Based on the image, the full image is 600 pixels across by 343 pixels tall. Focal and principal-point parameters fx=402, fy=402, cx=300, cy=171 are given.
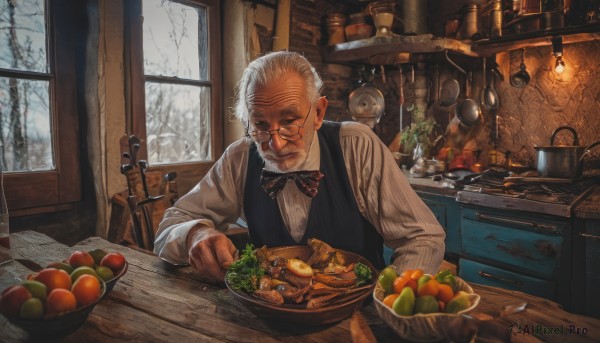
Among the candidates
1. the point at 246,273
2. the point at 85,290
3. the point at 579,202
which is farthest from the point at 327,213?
the point at 579,202

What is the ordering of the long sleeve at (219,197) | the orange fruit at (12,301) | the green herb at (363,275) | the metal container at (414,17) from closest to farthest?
the orange fruit at (12,301) → the green herb at (363,275) → the long sleeve at (219,197) → the metal container at (414,17)

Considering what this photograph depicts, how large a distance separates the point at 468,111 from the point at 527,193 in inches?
58.3

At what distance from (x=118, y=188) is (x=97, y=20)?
1201 millimetres

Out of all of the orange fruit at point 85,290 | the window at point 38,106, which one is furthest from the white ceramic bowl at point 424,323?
the window at point 38,106

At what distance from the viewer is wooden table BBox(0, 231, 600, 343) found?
42.9 inches

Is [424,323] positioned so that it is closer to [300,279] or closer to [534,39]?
[300,279]

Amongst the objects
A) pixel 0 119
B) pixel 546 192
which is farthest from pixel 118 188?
pixel 546 192

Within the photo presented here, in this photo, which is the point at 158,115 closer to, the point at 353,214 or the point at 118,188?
the point at 118,188

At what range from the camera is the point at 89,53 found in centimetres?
289

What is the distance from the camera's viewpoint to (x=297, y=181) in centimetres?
182

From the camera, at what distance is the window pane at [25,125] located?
2.62 meters

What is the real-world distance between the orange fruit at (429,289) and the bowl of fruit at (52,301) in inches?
34.6

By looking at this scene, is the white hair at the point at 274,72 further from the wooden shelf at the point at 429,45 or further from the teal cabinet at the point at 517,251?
the wooden shelf at the point at 429,45

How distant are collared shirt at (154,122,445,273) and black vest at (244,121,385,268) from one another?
0.04 meters
